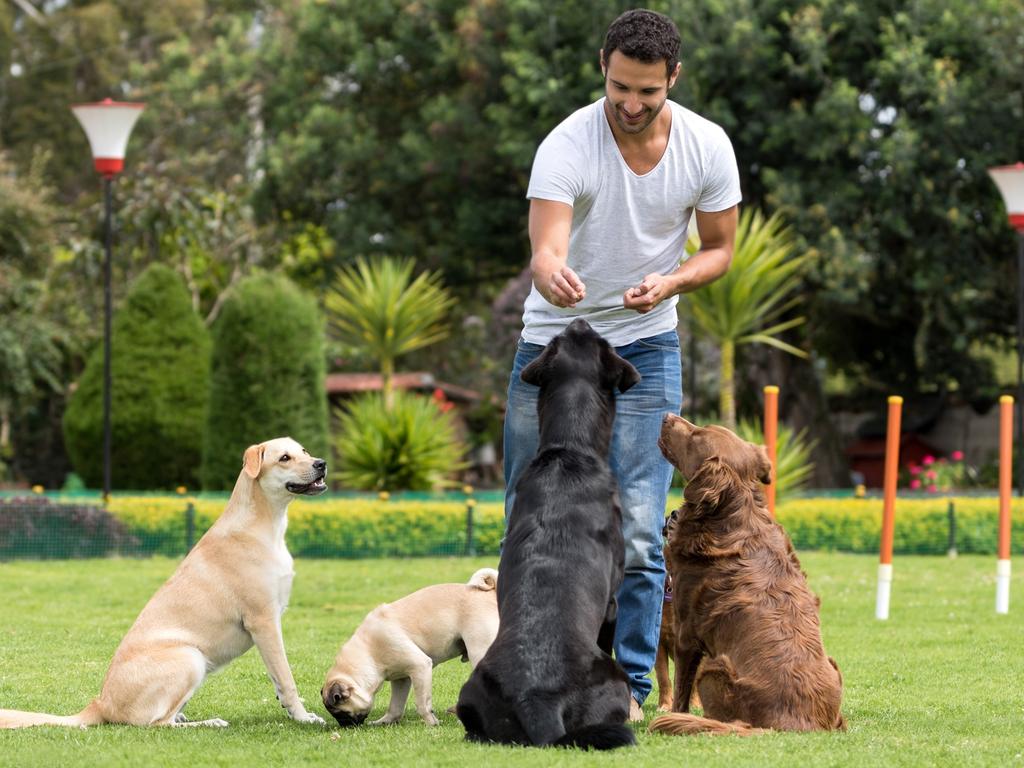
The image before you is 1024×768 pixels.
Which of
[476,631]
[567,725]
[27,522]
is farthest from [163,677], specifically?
[27,522]

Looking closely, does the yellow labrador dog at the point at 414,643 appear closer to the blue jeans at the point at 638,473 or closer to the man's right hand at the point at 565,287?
the blue jeans at the point at 638,473

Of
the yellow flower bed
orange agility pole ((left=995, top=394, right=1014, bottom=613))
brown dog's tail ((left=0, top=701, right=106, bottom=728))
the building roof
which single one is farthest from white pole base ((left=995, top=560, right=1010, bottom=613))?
the building roof

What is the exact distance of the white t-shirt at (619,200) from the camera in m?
5.48

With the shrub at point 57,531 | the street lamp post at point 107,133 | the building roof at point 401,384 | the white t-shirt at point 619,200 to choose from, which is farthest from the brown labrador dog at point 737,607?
the building roof at point 401,384

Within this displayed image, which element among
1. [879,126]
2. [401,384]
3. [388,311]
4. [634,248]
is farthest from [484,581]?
[401,384]

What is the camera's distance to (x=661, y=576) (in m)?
5.80

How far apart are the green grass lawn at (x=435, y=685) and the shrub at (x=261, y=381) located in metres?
4.33

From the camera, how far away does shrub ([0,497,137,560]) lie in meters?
14.1

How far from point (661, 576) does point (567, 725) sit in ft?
4.12

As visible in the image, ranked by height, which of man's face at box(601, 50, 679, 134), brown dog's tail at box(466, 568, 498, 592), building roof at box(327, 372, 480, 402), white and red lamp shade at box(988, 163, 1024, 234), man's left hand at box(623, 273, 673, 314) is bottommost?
brown dog's tail at box(466, 568, 498, 592)

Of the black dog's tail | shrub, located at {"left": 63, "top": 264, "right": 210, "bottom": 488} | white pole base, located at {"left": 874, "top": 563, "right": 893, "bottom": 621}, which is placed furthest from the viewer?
shrub, located at {"left": 63, "top": 264, "right": 210, "bottom": 488}

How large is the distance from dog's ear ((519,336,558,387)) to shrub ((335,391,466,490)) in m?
12.2

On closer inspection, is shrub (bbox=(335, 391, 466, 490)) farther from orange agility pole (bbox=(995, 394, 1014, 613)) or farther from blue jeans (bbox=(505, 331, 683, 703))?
blue jeans (bbox=(505, 331, 683, 703))

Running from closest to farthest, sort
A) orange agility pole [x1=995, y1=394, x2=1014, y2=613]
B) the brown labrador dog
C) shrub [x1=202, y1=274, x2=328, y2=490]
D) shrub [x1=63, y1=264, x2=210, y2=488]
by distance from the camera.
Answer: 1. the brown labrador dog
2. orange agility pole [x1=995, y1=394, x2=1014, y2=613]
3. shrub [x1=202, y1=274, x2=328, y2=490]
4. shrub [x1=63, y1=264, x2=210, y2=488]
